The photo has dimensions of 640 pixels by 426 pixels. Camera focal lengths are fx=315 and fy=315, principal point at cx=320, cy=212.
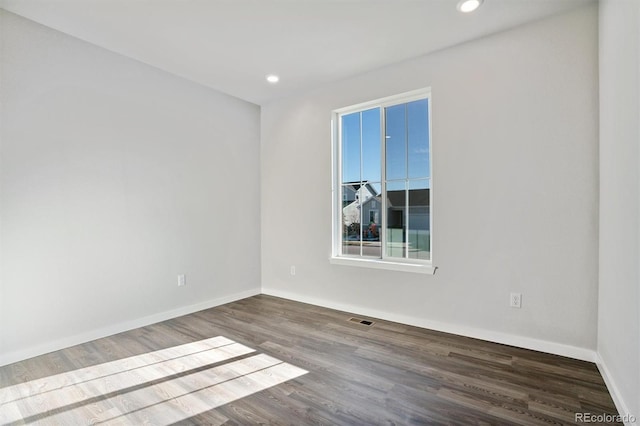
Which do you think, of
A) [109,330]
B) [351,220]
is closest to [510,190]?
[351,220]

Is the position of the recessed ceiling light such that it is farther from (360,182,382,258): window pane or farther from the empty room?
(360,182,382,258): window pane

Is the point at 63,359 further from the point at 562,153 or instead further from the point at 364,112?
the point at 562,153

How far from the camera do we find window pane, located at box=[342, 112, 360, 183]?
3.82 m

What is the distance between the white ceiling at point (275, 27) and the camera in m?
2.38

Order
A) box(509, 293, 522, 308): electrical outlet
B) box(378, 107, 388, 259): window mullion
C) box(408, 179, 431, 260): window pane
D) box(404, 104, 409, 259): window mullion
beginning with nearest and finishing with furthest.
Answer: box(509, 293, 522, 308): electrical outlet
box(408, 179, 431, 260): window pane
box(404, 104, 409, 259): window mullion
box(378, 107, 388, 259): window mullion

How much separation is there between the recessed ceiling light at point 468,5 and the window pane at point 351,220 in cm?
196

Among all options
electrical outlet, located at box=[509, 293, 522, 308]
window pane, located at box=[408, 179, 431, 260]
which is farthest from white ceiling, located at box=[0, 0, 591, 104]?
electrical outlet, located at box=[509, 293, 522, 308]

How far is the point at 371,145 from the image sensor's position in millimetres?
3697

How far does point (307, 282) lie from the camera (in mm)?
4078

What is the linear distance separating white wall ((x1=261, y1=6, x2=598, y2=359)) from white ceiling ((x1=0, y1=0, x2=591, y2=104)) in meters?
0.23

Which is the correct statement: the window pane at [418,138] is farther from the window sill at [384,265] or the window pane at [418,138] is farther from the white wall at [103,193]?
the white wall at [103,193]

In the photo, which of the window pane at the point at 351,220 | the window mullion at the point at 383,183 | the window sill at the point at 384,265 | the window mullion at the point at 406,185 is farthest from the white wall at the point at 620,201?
the window pane at the point at 351,220

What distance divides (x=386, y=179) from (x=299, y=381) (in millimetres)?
2249

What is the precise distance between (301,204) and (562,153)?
274 cm
